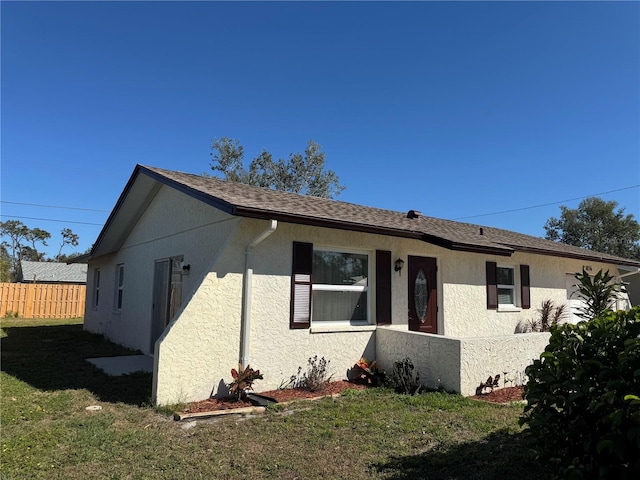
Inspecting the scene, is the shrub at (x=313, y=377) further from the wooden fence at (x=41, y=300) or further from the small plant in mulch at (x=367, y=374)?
the wooden fence at (x=41, y=300)

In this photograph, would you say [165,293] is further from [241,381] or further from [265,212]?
[265,212]

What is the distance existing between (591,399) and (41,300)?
27856 millimetres

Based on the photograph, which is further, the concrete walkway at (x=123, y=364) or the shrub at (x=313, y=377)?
the concrete walkway at (x=123, y=364)

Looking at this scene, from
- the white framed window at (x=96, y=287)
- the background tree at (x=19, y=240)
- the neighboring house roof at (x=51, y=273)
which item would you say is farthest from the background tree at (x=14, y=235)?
the white framed window at (x=96, y=287)

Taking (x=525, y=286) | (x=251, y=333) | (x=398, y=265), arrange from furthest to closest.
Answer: (x=525, y=286)
(x=398, y=265)
(x=251, y=333)

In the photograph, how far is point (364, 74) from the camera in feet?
43.4

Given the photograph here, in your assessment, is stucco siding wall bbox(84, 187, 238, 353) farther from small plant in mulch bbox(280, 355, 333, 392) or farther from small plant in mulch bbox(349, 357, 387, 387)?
small plant in mulch bbox(349, 357, 387, 387)

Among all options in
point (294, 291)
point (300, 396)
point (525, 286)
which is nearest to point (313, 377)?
point (300, 396)

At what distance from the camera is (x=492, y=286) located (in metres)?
11.1

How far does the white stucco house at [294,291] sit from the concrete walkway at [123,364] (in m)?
0.57

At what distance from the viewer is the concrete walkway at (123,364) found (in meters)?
8.47

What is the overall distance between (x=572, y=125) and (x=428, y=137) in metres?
5.11

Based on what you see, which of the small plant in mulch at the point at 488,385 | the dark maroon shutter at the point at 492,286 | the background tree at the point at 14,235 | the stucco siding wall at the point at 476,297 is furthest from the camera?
the background tree at the point at 14,235

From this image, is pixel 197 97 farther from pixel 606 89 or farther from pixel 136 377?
pixel 606 89
